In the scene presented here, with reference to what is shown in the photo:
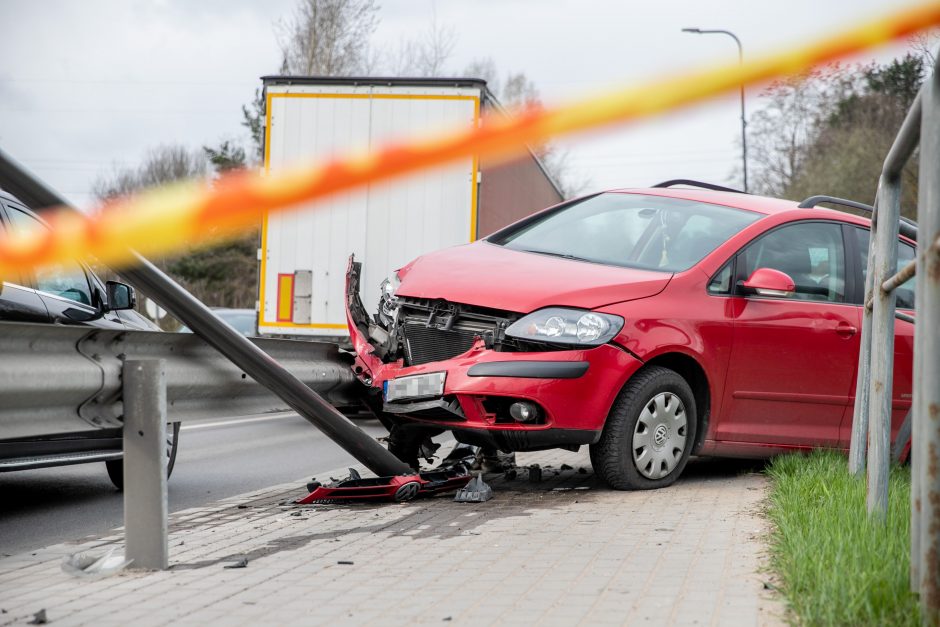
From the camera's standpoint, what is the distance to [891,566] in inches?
141

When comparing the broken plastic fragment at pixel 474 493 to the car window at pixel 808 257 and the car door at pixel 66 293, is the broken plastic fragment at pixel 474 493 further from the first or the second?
the car door at pixel 66 293

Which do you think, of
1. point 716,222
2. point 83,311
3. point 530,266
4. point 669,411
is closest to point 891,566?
point 669,411

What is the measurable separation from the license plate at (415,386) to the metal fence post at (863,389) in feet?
6.86

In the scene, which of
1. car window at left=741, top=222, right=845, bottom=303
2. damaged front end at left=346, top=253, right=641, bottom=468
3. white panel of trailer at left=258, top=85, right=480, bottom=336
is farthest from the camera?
white panel of trailer at left=258, top=85, right=480, bottom=336

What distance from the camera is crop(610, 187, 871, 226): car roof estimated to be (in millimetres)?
7566

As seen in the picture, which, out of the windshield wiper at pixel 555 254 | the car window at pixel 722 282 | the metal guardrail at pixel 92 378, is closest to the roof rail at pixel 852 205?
the car window at pixel 722 282

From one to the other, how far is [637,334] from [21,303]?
134 inches

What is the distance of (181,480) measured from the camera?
864 centimetres

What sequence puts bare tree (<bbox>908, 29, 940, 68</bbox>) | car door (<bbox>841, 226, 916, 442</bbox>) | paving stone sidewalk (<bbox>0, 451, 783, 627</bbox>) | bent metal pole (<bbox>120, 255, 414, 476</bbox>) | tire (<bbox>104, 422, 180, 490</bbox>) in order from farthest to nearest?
tire (<bbox>104, 422, 180, 490</bbox>) < car door (<bbox>841, 226, 916, 442</bbox>) < bent metal pole (<bbox>120, 255, 414, 476</bbox>) < paving stone sidewalk (<bbox>0, 451, 783, 627</bbox>) < bare tree (<bbox>908, 29, 940, 68</bbox>)

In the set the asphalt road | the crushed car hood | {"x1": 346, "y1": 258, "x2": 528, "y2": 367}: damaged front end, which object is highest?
the crushed car hood

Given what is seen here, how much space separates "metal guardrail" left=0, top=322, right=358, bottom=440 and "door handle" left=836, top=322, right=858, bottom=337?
11.6 ft

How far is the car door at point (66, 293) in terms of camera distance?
697 cm

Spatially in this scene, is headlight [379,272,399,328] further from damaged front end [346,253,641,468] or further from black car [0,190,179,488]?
black car [0,190,179,488]

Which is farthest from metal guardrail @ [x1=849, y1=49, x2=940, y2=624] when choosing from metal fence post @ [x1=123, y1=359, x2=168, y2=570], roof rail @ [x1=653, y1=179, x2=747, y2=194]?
roof rail @ [x1=653, y1=179, x2=747, y2=194]
